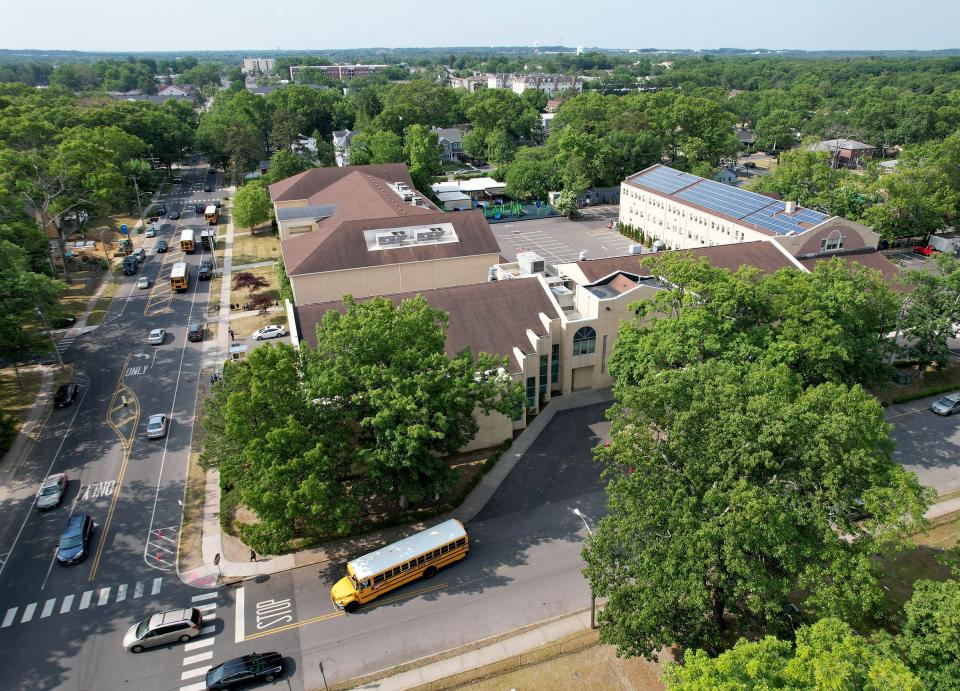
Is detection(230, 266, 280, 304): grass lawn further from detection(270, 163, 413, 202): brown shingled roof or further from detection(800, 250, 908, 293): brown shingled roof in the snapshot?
detection(800, 250, 908, 293): brown shingled roof

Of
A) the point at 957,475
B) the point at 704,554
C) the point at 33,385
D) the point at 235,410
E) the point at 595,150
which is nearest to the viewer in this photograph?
the point at 704,554

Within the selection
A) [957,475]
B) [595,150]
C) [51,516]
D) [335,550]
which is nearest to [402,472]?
[335,550]

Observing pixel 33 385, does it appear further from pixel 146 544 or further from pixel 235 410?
pixel 235 410

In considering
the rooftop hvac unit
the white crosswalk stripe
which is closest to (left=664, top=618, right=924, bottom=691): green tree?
the white crosswalk stripe

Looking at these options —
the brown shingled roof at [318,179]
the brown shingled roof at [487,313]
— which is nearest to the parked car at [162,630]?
the brown shingled roof at [487,313]

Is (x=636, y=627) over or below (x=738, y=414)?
below

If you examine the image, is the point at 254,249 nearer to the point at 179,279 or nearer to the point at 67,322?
the point at 179,279

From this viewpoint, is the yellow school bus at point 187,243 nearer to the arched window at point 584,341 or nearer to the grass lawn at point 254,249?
the grass lawn at point 254,249

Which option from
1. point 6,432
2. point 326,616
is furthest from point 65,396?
point 326,616
